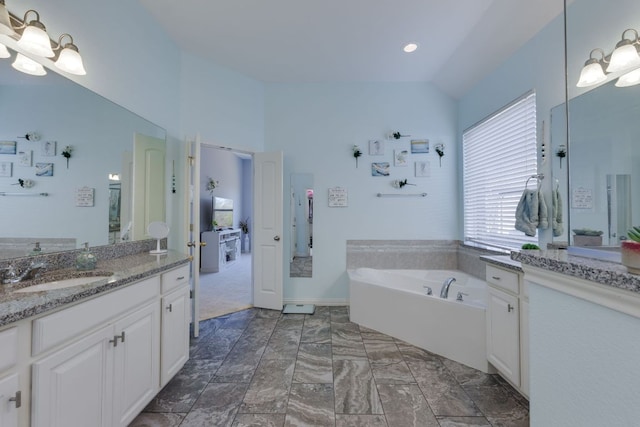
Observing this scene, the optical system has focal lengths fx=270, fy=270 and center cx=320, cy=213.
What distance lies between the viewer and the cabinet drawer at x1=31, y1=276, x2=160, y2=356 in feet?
3.32

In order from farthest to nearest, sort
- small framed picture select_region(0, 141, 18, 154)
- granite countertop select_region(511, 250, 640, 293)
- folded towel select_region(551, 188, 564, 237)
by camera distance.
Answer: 1. folded towel select_region(551, 188, 564, 237)
2. small framed picture select_region(0, 141, 18, 154)
3. granite countertop select_region(511, 250, 640, 293)

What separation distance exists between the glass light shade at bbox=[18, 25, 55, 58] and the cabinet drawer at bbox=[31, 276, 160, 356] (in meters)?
1.39

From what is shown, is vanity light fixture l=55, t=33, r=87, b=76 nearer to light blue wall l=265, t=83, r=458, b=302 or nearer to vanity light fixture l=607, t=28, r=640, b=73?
light blue wall l=265, t=83, r=458, b=302

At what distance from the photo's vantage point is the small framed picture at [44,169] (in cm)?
156

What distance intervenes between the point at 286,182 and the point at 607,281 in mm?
3387

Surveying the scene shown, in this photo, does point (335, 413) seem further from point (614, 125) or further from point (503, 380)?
point (614, 125)

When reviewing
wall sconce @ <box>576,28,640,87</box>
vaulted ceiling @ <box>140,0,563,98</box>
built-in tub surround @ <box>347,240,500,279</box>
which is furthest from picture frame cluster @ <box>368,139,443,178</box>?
wall sconce @ <box>576,28,640,87</box>

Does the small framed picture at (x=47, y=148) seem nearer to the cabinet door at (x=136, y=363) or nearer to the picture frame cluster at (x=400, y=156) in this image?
the cabinet door at (x=136, y=363)

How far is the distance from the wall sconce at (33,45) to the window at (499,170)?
3.49 metres

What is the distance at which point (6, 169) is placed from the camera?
4.58ft

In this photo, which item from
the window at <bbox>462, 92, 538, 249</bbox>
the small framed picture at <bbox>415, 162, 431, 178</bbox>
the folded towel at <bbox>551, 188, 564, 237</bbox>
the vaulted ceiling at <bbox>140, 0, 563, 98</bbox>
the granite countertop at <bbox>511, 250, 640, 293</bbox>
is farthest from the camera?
the small framed picture at <bbox>415, 162, 431, 178</bbox>

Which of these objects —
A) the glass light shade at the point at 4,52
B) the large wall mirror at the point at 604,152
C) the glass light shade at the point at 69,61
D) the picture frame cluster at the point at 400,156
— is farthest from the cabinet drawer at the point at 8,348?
the picture frame cluster at the point at 400,156

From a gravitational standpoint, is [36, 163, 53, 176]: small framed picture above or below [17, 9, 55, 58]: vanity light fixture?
below

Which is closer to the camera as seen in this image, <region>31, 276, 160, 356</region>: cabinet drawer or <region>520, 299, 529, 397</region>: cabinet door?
<region>31, 276, 160, 356</region>: cabinet drawer
